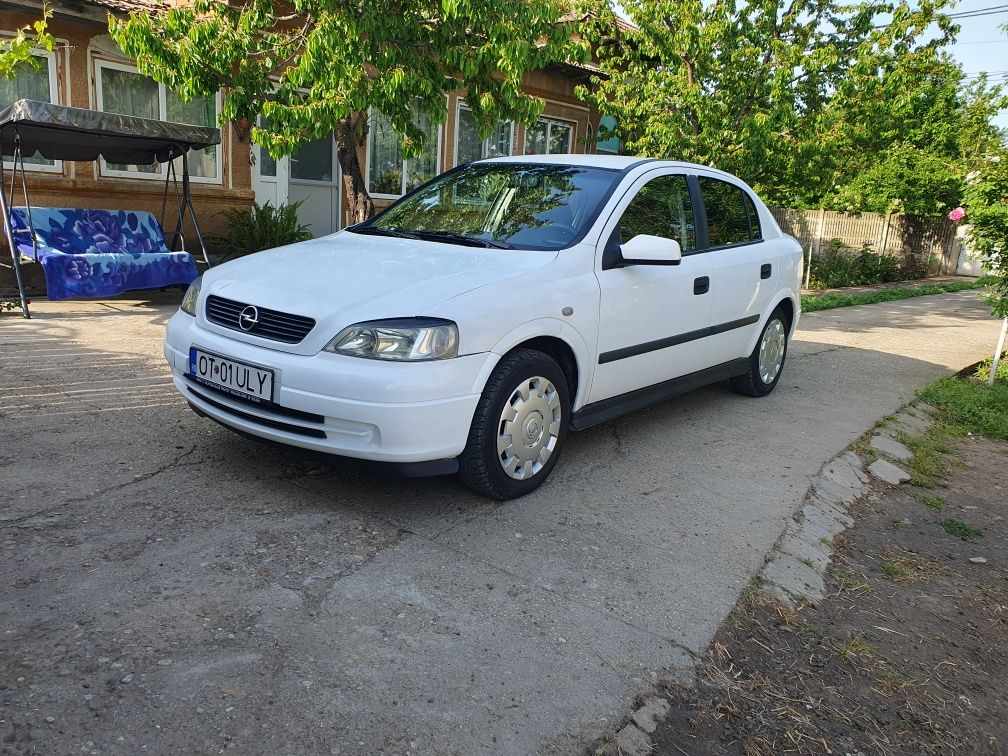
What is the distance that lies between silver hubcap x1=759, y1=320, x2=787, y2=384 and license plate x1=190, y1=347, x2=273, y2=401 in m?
4.12

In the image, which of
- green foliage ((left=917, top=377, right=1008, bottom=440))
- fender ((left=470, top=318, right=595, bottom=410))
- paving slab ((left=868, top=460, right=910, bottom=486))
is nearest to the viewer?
fender ((left=470, top=318, right=595, bottom=410))

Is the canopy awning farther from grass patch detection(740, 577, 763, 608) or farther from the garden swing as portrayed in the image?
grass patch detection(740, 577, 763, 608)

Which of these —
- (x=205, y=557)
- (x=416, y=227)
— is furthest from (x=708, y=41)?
(x=205, y=557)

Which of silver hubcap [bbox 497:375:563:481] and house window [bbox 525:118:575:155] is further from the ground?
house window [bbox 525:118:575:155]

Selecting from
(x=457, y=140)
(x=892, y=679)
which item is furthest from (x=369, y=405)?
(x=457, y=140)

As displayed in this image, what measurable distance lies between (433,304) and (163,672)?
1764mm

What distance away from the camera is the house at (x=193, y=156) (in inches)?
385

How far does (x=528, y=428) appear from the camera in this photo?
3959 millimetres

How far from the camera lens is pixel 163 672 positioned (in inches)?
97.7

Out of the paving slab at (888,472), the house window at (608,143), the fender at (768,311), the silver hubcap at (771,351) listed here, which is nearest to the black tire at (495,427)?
the paving slab at (888,472)

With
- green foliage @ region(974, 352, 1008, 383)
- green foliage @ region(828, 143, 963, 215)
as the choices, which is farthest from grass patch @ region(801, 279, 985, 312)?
green foliage @ region(974, 352, 1008, 383)

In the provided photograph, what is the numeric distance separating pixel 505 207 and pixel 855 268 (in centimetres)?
1623

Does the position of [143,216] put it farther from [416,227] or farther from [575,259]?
[575,259]

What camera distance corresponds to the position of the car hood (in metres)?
3.52
